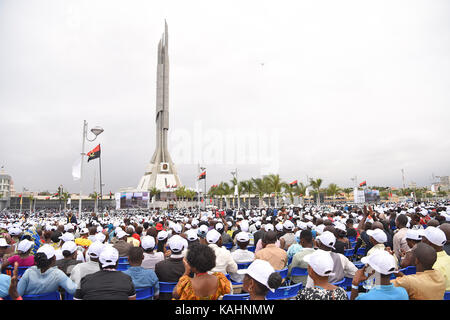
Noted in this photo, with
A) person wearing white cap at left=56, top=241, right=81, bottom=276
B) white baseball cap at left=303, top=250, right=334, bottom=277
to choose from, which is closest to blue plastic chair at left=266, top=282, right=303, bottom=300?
white baseball cap at left=303, top=250, right=334, bottom=277

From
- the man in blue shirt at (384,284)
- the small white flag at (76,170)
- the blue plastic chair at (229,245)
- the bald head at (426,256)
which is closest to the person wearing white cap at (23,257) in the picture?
the blue plastic chair at (229,245)

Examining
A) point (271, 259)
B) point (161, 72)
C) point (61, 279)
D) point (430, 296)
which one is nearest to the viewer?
point (430, 296)

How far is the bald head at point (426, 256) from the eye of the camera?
11.0 ft

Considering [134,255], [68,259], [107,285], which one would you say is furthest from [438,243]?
[68,259]

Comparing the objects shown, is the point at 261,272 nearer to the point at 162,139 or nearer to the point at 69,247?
the point at 69,247

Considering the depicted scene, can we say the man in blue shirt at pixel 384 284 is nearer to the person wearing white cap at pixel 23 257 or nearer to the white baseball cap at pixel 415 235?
the white baseball cap at pixel 415 235

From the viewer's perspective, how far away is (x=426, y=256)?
3.39 metres

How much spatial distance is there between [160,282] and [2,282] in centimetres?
196

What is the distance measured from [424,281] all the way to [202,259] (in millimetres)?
2483

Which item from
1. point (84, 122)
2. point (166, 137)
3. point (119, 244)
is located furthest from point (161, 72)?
point (119, 244)

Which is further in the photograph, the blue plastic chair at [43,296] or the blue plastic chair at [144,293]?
the blue plastic chair at [144,293]

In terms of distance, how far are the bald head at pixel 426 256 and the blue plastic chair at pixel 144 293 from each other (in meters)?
3.49
